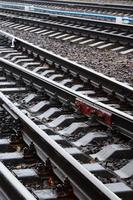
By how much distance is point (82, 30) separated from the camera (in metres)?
15.0

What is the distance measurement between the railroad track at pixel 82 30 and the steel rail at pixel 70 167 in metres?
6.87

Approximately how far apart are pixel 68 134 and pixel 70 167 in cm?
171

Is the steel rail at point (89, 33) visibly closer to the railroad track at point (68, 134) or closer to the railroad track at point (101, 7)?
the railroad track at point (68, 134)

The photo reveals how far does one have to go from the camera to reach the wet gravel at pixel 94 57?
10.3 meters

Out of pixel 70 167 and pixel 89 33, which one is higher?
pixel 70 167

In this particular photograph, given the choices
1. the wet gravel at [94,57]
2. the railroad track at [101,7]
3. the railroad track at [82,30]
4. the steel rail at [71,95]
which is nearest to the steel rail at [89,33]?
the railroad track at [82,30]

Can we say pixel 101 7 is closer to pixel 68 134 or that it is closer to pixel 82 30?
pixel 82 30

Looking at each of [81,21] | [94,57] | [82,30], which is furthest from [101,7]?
[94,57]

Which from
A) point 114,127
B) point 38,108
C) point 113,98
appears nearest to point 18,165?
point 114,127

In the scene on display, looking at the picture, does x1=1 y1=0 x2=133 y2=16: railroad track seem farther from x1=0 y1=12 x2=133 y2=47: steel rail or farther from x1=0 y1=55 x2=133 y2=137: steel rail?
x1=0 y1=55 x2=133 y2=137: steel rail

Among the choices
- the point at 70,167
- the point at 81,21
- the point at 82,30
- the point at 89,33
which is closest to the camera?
the point at 70,167

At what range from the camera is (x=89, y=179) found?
471 cm

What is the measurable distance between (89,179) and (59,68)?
19.5 ft

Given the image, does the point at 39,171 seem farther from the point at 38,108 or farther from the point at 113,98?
the point at 113,98
